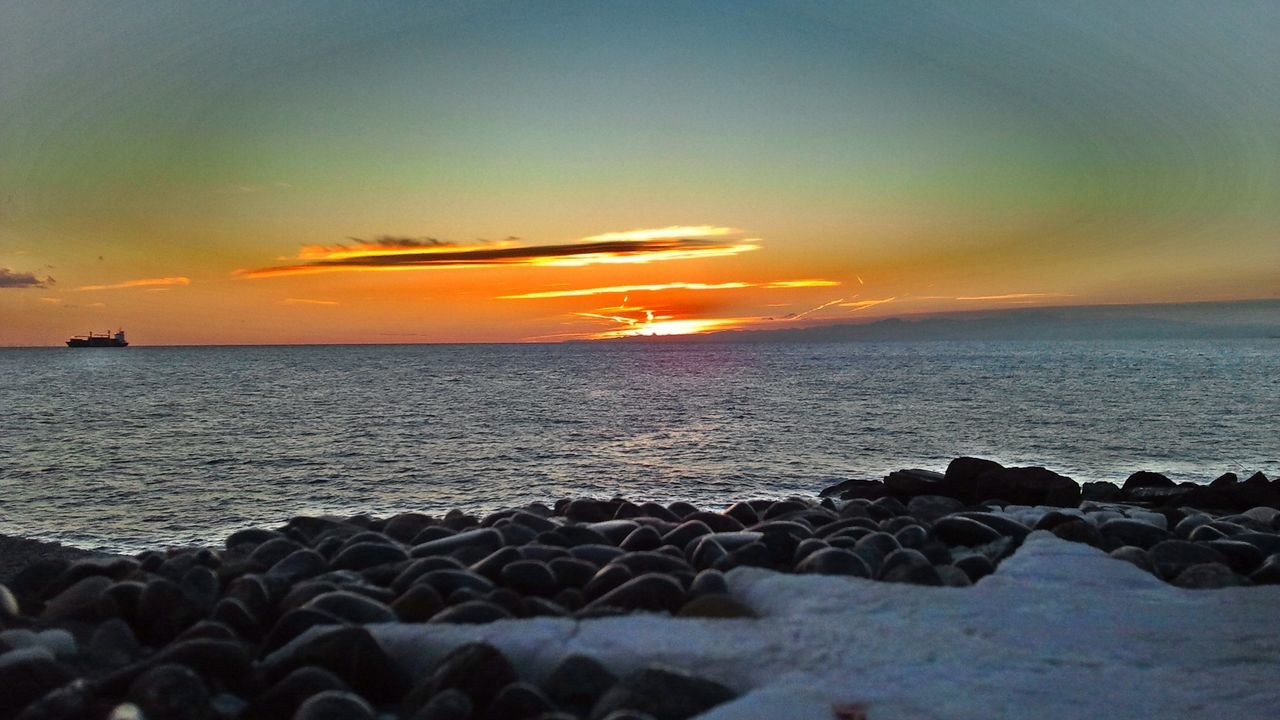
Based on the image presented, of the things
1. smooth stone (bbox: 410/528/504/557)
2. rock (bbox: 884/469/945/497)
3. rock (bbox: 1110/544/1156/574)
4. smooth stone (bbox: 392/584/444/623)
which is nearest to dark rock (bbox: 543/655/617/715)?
smooth stone (bbox: 392/584/444/623)

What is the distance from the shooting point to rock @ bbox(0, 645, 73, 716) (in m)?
3.88

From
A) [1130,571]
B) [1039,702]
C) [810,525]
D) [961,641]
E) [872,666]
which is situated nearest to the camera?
[1039,702]

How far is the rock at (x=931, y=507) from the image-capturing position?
31.7 ft

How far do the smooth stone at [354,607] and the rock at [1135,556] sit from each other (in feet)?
16.3

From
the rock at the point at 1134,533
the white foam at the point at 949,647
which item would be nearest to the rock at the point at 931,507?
the rock at the point at 1134,533

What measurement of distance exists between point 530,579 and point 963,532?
3.91 meters

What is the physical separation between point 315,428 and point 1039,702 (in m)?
35.3

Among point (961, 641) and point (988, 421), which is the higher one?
point (961, 641)

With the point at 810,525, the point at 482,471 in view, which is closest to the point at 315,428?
the point at 482,471

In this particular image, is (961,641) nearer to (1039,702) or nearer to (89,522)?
(1039,702)

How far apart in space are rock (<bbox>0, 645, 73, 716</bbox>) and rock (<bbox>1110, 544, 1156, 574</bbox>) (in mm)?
6406

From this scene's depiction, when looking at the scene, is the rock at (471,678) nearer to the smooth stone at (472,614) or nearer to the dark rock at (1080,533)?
the smooth stone at (472,614)

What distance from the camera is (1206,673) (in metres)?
4.17

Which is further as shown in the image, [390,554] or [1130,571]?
[390,554]
